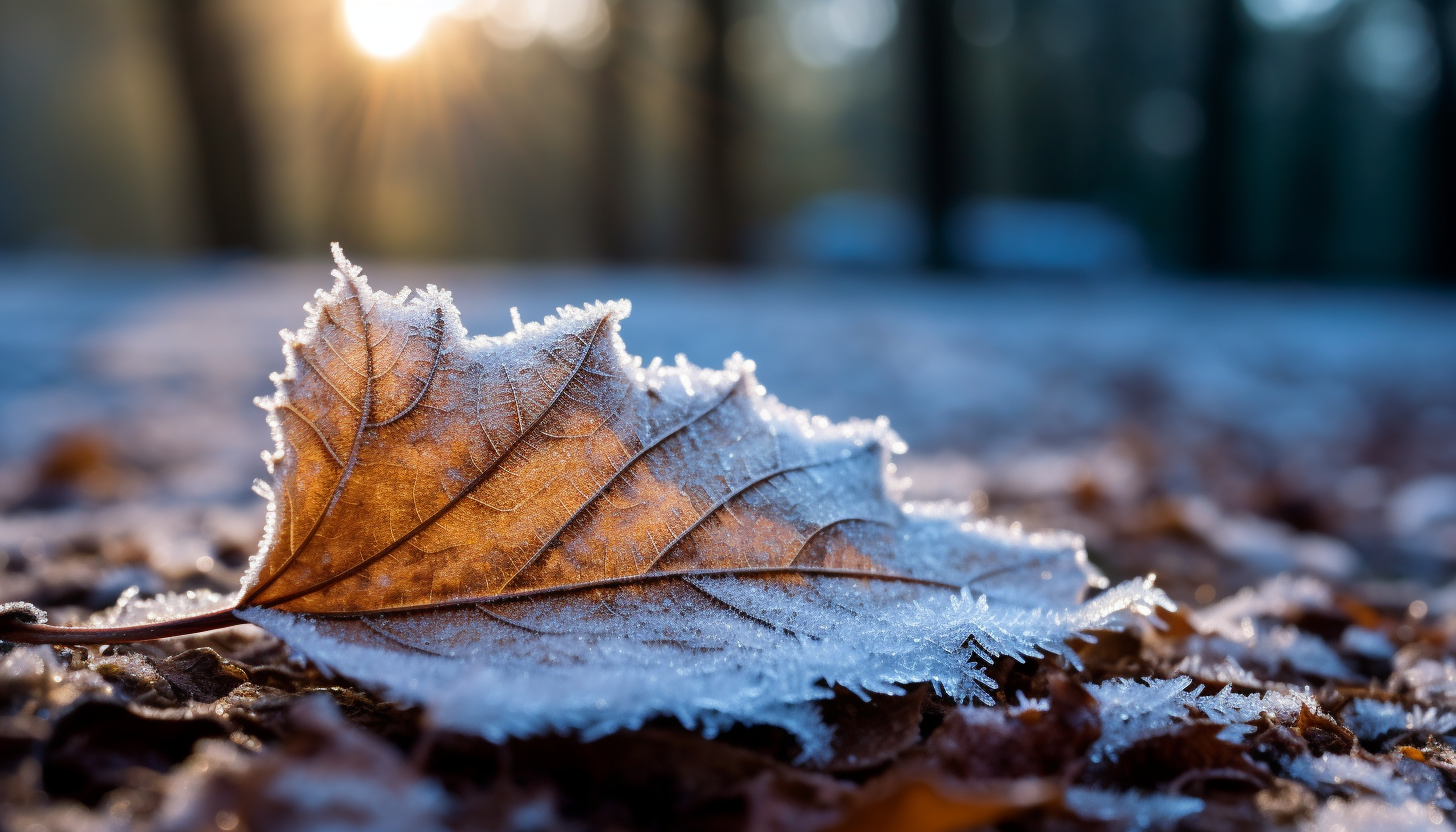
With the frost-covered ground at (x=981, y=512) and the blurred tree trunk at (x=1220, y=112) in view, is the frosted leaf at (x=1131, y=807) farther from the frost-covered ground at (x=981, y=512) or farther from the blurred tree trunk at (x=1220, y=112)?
the blurred tree trunk at (x=1220, y=112)

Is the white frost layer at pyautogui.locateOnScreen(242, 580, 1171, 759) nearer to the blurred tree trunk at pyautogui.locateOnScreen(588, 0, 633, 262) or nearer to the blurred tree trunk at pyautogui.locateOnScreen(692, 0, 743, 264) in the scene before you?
the blurred tree trunk at pyautogui.locateOnScreen(692, 0, 743, 264)

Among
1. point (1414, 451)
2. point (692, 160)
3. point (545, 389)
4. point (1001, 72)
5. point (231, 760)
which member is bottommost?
point (1414, 451)

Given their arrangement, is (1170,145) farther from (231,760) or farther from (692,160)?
(231,760)

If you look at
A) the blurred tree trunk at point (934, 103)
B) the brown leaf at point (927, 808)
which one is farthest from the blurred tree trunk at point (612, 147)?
the brown leaf at point (927, 808)

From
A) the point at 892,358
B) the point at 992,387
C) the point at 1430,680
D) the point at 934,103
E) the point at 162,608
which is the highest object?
the point at 934,103

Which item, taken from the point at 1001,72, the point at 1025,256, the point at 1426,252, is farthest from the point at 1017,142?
the point at 1426,252

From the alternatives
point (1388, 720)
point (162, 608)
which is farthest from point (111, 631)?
point (1388, 720)

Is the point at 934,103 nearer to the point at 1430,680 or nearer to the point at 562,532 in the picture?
the point at 1430,680
